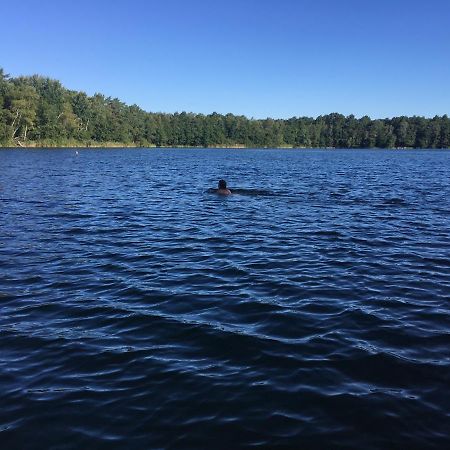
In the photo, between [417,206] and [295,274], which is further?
[417,206]

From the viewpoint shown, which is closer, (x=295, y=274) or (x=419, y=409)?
(x=419, y=409)

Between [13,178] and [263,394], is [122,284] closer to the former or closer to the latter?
[263,394]

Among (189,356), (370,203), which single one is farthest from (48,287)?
(370,203)

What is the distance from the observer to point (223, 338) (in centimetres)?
779

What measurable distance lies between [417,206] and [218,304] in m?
18.4

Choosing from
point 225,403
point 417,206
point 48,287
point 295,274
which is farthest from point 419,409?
point 417,206

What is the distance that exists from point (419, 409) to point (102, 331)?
529 centimetres

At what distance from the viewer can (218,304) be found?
9.42m

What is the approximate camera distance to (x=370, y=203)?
2531cm

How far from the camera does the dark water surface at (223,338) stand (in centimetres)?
541

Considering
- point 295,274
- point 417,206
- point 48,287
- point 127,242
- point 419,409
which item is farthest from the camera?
point 417,206

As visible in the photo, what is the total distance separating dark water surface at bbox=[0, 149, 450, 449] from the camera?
5414mm

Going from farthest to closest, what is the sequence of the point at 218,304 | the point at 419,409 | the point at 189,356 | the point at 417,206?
the point at 417,206, the point at 218,304, the point at 189,356, the point at 419,409

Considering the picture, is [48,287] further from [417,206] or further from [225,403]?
[417,206]
